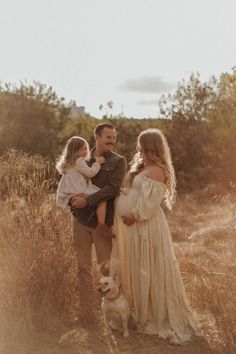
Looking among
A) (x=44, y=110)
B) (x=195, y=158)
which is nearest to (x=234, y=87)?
(x=195, y=158)

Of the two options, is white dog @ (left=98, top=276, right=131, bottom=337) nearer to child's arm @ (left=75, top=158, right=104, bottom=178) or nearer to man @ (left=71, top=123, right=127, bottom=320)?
man @ (left=71, top=123, right=127, bottom=320)

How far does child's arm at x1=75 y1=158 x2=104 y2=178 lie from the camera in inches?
201

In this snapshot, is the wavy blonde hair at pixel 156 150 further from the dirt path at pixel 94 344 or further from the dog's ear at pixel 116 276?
the dirt path at pixel 94 344

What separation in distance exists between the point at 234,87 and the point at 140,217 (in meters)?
19.3

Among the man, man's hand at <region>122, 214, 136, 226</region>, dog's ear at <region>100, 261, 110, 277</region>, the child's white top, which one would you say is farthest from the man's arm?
dog's ear at <region>100, 261, 110, 277</region>

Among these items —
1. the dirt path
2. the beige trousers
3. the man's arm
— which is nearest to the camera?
the dirt path

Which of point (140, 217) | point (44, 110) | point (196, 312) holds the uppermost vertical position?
point (44, 110)

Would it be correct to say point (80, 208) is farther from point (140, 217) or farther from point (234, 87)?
point (234, 87)

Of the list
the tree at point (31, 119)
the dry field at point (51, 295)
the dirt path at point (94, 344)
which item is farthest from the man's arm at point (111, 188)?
the tree at point (31, 119)

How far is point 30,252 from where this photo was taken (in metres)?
5.41

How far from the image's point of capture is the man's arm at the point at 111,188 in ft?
16.7

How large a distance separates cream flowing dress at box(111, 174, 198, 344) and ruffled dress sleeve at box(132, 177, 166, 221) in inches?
1.9

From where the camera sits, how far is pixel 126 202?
16.7ft

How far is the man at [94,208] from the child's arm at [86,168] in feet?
0.27
